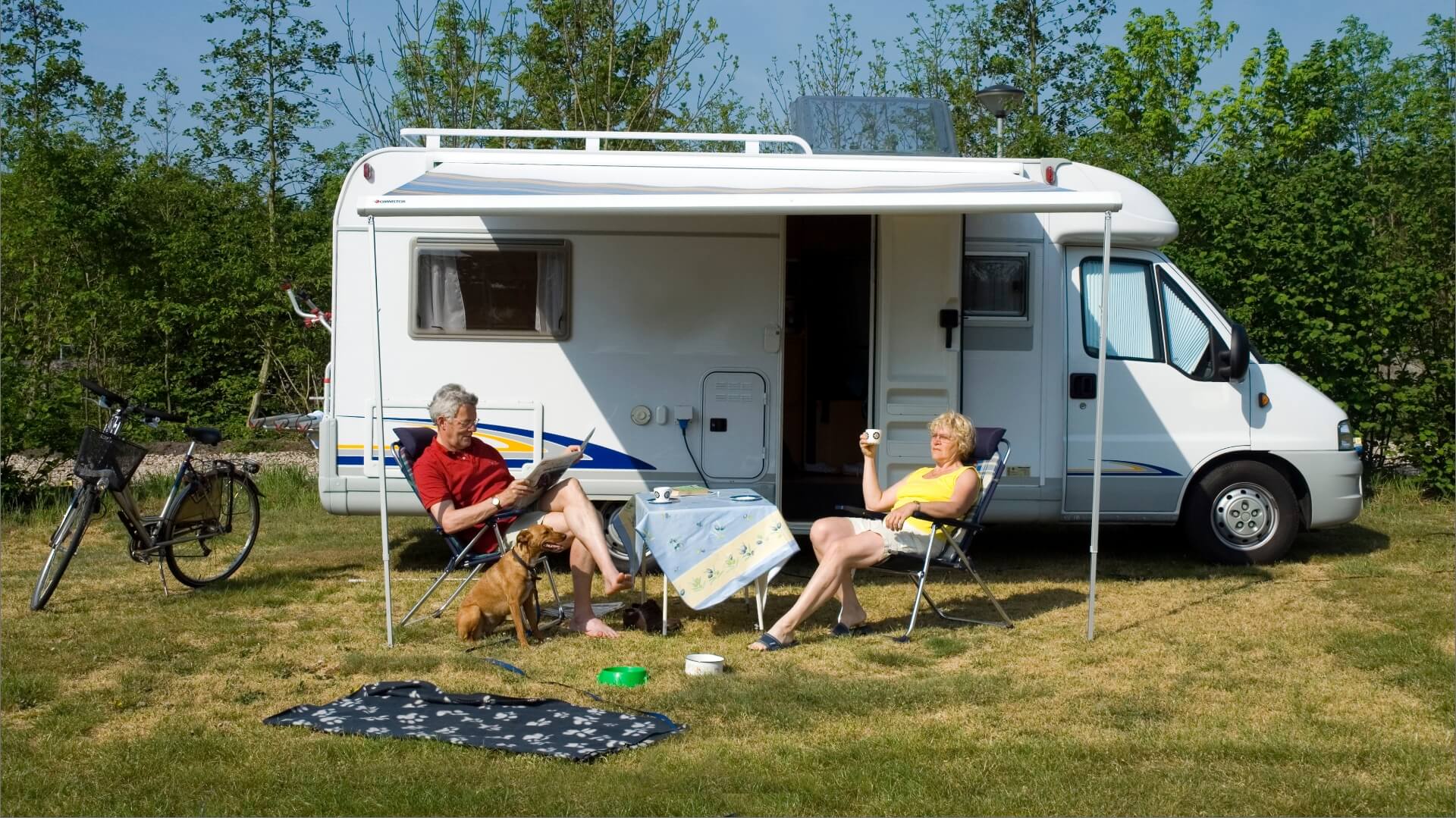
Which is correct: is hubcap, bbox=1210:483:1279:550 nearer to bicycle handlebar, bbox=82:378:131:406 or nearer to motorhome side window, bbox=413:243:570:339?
motorhome side window, bbox=413:243:570:339

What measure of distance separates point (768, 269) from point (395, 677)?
3.11 m

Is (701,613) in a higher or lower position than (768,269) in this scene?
lower

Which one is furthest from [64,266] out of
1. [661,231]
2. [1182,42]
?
[1182,42]

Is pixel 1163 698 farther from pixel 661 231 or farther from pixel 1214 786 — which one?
pixel 661 231

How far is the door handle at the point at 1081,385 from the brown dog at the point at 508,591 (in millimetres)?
3150

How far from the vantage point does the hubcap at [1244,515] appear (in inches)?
297

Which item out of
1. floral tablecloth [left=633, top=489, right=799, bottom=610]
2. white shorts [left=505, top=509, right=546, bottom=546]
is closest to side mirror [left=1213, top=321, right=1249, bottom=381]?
floral tablecloth [left=633, top=489, right=799, bottom=610]

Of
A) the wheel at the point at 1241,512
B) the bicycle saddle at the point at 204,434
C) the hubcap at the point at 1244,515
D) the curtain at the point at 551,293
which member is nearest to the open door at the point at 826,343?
the curtain at the point at 551,293

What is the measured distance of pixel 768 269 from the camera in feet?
23.6

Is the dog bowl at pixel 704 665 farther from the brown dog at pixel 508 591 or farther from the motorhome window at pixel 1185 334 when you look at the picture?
the motorhome window at pixel 1185 334

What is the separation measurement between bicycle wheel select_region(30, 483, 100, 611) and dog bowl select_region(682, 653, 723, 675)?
9.40 feet

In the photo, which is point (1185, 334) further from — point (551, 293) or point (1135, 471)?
point (551, 293)

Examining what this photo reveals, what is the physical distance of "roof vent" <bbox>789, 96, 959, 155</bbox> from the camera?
7617 mm

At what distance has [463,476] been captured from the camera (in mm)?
6066
